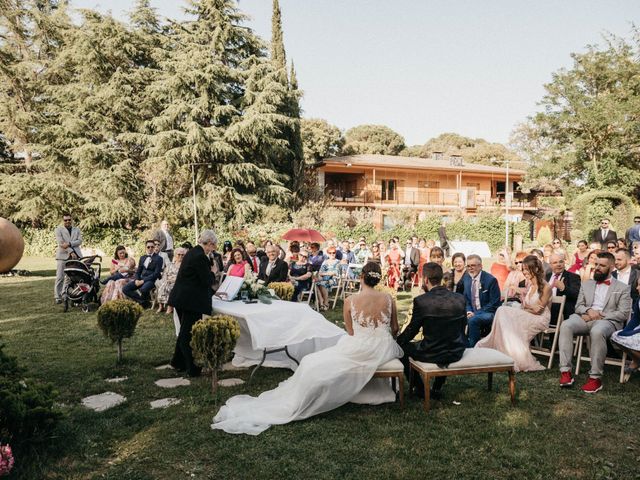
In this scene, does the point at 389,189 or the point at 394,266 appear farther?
the point at 389,189

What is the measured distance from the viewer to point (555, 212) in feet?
107

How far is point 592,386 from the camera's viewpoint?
213 inches

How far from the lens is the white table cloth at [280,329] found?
570cm

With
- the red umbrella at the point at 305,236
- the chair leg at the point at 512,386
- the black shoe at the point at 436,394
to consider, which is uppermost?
the red umbrella at the point at 305,236

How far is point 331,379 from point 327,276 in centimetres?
697

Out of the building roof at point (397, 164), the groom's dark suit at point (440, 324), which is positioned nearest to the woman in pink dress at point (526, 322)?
the groom's dark suit at point (440, 324)

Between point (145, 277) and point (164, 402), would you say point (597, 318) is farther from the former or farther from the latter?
point (145, 277)

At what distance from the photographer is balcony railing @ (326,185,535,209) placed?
36.3 meters

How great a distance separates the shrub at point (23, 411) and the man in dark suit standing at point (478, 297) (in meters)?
5.42

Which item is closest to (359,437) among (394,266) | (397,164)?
(394,266)

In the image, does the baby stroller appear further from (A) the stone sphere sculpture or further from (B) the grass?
(A) the stone sphere sculpture

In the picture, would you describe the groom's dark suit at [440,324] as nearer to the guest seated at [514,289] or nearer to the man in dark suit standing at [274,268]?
the guest seated at [514,289]

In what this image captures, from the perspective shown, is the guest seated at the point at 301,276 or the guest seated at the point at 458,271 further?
the guest seated at the point at 301,276

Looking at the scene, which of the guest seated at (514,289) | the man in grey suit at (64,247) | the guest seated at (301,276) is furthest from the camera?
the man in grey suit at (64,247)
